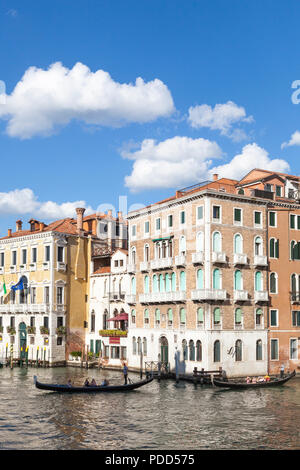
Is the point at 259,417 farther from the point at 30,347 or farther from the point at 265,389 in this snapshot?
the point at 30,347

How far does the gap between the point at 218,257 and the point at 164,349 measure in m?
8.49

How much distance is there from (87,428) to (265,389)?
15245 mm

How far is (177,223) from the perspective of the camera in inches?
1745

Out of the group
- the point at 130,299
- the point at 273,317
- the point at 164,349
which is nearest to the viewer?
the point at 273,317

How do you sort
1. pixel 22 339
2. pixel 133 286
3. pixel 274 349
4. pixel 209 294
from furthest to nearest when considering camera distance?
pixel 22 339
pixel 133 286
pixel 274 349
pixel 209 294

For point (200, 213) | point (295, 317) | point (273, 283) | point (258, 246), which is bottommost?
point (295, 317)

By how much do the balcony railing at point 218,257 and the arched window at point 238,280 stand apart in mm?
1654

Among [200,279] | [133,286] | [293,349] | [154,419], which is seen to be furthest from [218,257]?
[154,419]

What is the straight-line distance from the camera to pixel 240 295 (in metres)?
41.8

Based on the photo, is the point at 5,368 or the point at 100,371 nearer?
the point at 100,371

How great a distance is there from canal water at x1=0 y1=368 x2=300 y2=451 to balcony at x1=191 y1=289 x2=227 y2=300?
5.74 m

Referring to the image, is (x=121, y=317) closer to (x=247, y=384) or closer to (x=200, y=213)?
(x=200, y=213)

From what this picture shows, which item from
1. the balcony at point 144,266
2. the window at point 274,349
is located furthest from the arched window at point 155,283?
the window at point 274,349
